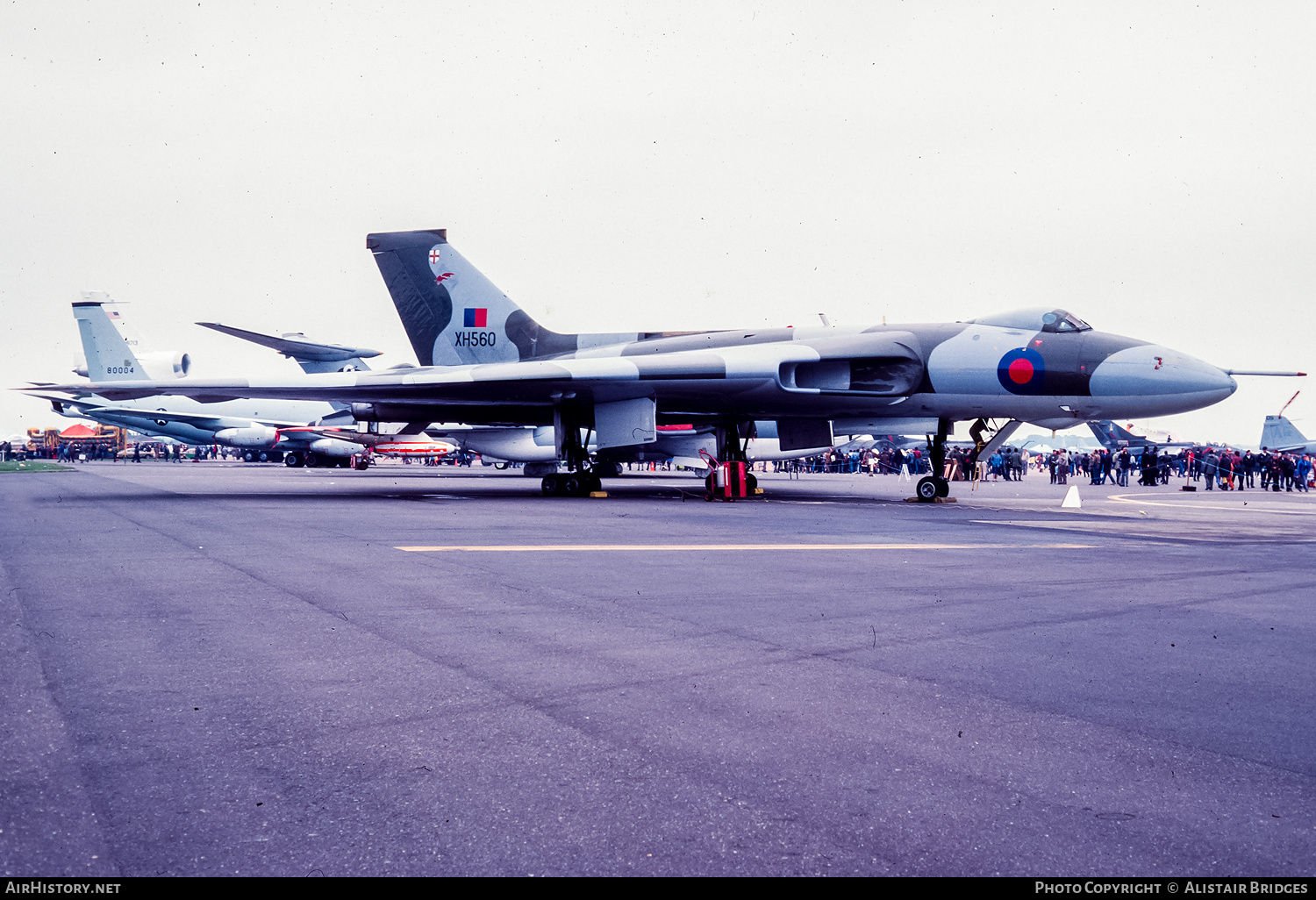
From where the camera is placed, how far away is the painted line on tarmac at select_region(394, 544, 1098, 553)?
8.63 metres

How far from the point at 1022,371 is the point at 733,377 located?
4.89 m

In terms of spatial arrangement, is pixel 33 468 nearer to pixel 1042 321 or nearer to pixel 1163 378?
pixel 1042 321

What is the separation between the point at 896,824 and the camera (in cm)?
240

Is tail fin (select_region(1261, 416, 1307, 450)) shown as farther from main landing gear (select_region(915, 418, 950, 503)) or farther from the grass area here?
the grass area

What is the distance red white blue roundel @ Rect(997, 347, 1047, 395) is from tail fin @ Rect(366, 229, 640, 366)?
782 cm

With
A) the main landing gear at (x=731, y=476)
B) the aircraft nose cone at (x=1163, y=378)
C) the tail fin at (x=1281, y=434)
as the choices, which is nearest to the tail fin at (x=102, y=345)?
the main landing gear at (x=731, y=476)

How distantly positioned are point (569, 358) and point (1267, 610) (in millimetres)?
→ 14976

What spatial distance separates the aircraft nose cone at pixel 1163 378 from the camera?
1510 cm

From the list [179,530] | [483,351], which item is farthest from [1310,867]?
[483,351]

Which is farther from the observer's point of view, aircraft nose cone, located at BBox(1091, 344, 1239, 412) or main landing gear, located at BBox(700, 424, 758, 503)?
main landing gear, located at BBox(700, 424, 758, 503)

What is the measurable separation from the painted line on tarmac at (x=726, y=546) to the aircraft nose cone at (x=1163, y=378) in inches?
263

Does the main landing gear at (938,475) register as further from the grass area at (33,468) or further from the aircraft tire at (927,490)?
the grass area at (33,468)

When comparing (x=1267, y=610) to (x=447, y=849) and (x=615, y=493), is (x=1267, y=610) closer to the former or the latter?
(x=447, y=849)

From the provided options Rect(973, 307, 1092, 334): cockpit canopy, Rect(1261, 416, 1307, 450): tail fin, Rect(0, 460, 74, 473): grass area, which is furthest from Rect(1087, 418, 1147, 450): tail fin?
Rect(0, 460, 74, 473): grass area
